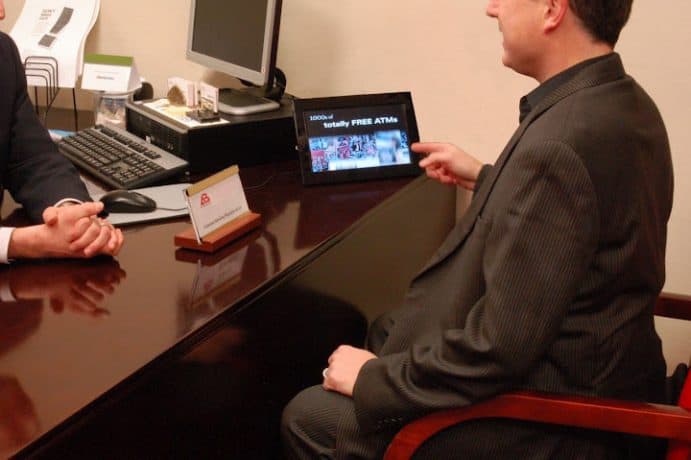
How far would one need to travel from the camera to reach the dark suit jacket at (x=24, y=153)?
1.46m

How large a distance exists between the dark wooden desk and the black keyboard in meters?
0.20

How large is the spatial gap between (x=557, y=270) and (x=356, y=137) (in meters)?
0.87

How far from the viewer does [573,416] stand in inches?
40.7

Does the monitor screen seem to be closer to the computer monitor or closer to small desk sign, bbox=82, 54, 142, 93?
the computer monitor

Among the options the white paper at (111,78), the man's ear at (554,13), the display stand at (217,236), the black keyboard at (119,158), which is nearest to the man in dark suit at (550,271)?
the man's ear at (554,13)

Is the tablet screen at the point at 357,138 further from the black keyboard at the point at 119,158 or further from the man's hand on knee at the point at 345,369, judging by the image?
the man's hand on knee at the point at 345,369

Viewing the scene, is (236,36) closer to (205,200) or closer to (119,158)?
(119,158)

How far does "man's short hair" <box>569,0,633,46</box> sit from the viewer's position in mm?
1060

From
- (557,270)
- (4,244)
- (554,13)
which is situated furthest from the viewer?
(4,244)

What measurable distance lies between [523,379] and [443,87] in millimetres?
1082

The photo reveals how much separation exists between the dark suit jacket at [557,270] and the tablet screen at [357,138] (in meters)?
0.64

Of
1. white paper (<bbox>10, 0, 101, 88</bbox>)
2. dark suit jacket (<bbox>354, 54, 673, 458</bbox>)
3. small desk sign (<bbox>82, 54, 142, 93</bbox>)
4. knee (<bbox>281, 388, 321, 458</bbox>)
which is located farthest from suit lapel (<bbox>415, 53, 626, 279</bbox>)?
white paper (<bbox>10, 0, 101, 88</bbox>)

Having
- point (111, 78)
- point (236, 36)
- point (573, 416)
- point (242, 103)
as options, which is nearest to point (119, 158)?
point (242, 103)

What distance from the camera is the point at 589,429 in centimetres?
110
